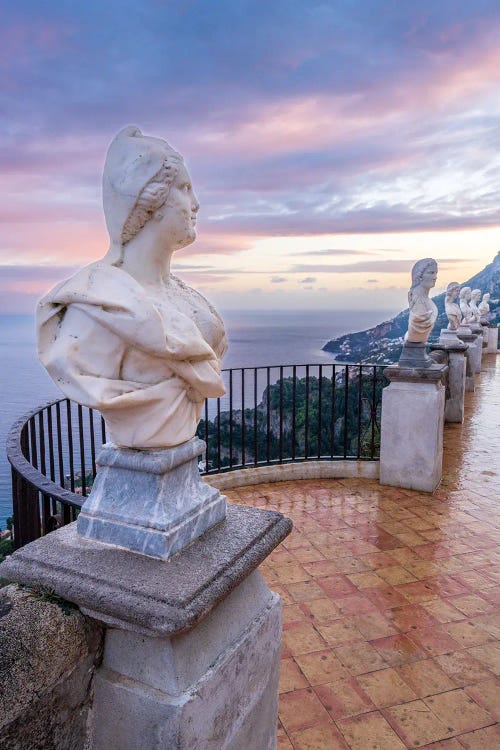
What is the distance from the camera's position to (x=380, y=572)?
→ 3633mm

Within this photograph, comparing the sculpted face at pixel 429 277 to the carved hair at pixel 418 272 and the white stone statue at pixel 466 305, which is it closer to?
the carved hair at pixel 418 272

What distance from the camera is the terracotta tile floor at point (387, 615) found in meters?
2.37

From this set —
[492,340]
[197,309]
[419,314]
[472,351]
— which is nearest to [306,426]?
[419,314]

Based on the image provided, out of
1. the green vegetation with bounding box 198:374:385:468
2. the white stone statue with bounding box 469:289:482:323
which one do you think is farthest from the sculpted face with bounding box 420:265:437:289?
the white stone statue with bounding box 469:289:482:323

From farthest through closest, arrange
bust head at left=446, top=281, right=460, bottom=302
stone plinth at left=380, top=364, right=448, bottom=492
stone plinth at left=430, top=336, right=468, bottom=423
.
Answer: bust head at left=446, top=281, right=460, bottom=302 → stone plinth at left=430, top=336, right=468, bottom=423 → stone plinth at left=380, top=364, right=448, bottom=492

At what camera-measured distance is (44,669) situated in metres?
1.21

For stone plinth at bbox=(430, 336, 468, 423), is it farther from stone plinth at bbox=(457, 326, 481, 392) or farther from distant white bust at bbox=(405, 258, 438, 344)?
distant white bust at bbox=(405, 258, 438, 344)

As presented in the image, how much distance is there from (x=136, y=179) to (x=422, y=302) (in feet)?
14.4

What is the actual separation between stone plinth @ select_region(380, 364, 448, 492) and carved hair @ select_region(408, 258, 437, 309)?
0.72 metres

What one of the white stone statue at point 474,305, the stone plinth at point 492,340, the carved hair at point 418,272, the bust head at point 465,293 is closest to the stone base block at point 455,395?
the carved hair at point 418,272

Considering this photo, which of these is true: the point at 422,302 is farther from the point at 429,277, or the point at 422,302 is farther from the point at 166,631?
the point at 166,631

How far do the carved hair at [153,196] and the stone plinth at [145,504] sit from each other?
63 centimetres

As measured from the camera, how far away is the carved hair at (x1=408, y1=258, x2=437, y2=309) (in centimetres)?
525

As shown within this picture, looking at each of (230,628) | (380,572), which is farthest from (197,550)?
(380,572)
